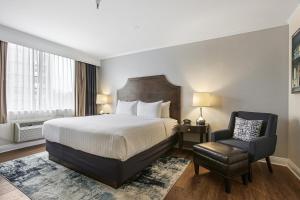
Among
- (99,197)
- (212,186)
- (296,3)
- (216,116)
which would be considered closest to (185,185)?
(212,186)

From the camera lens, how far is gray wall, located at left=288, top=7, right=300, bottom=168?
238cm

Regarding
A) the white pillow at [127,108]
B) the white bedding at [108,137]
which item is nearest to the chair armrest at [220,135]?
the white bedding at [108,137]

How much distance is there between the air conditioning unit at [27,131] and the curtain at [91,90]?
4.67 feet

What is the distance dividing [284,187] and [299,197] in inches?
8.1

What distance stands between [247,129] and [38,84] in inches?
180

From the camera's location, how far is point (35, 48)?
3.56 m

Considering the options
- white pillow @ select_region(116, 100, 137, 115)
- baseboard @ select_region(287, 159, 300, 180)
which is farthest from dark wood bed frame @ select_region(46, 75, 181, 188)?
baseboard @ select_region(287, 159, 300, 180)

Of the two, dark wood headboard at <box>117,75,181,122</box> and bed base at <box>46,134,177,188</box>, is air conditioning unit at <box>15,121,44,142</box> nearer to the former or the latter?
bed base at <box>46,134,177,188</box>

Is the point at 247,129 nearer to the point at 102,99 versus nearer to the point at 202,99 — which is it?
the point at 202,99

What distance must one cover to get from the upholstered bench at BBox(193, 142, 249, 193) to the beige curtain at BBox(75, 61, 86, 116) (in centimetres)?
374

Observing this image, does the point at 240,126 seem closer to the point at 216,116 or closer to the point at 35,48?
the point at 216,116

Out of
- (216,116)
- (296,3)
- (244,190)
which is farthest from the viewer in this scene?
(216,116)

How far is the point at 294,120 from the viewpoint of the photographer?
8.26 feet

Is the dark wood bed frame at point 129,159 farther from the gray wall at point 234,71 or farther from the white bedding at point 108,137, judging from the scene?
the gray wall at point 234,71
